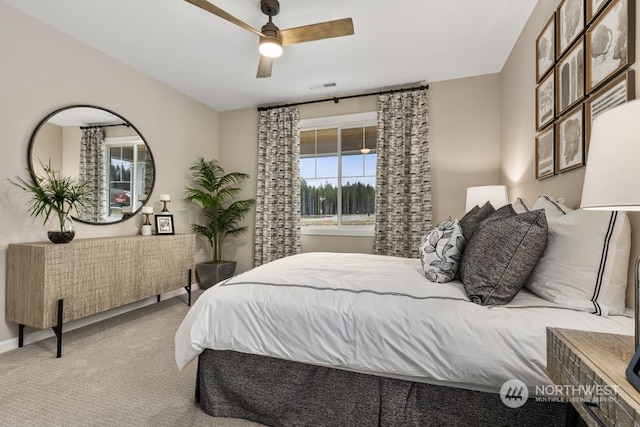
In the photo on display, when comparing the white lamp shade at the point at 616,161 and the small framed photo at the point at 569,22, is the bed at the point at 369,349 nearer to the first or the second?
the white lamp shade at the point at 616,161

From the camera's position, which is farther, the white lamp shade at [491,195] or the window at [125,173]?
the window at [125,173]

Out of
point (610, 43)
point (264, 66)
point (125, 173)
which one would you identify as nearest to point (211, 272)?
point (125, 173)

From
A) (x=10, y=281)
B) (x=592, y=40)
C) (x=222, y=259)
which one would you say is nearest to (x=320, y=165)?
(x=222, y=259)

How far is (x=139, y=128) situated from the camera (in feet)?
11.1

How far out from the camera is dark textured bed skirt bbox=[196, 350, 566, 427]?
3.88ft

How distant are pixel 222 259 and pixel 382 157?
285 centimetres

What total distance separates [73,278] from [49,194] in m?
0.76

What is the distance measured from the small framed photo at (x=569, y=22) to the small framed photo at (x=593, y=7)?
55 millimetres

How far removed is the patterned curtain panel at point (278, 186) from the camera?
417 cm

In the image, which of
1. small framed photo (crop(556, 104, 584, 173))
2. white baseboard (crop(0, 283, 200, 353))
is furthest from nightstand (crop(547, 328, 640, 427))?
white baseboard (crop(0, 283, 200, 353))

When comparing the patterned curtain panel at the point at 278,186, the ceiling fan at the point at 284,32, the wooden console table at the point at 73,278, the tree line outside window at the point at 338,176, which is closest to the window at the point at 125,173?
the wooden console table at the point at 73,278

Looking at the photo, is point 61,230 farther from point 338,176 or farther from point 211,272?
point 338,176

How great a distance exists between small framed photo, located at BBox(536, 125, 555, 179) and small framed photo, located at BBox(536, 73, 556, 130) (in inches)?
3.0

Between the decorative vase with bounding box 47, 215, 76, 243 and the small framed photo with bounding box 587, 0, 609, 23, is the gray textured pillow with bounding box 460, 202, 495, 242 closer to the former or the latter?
the small framed photo with bounding box 587, 0, 609, 23
